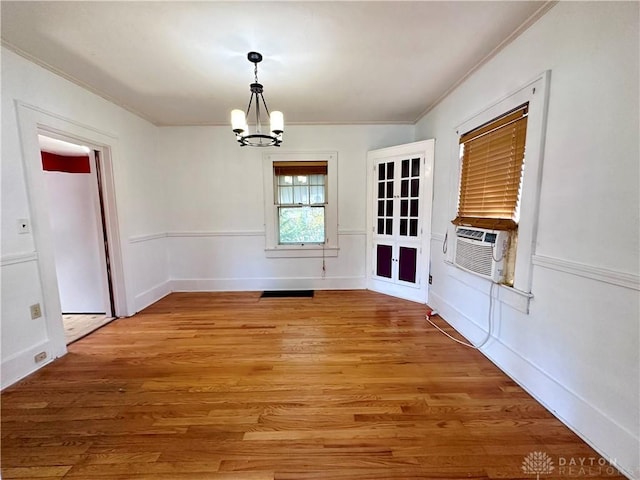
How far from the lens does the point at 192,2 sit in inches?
62.4

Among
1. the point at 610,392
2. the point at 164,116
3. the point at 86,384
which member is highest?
the point at 164,116

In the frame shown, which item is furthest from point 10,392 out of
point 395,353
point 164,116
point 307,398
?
point 164,116

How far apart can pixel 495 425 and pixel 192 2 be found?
324 cm

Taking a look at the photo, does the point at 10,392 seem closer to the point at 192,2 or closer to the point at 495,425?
the point at 192,2

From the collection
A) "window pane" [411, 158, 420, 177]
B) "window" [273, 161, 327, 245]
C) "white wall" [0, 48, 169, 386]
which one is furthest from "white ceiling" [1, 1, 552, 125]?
"window" [273, 161, 327, 245]

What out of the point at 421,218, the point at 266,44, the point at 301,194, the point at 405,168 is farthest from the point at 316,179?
the point at 266,44

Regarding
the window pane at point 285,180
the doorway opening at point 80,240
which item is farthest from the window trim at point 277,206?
the doorway opening at point 80,240

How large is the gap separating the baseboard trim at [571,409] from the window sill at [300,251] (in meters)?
2.30

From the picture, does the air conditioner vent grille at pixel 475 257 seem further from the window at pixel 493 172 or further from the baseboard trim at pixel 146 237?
the baseboard trim at pixel 146 237

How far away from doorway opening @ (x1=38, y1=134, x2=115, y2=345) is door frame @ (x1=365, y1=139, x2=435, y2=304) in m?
3.53

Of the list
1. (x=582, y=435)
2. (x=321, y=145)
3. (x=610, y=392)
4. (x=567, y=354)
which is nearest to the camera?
(x=610, y=392)

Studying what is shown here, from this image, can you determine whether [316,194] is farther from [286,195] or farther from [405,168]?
[405,168]

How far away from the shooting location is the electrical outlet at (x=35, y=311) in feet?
6.85

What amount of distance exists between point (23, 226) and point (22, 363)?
1097mm
